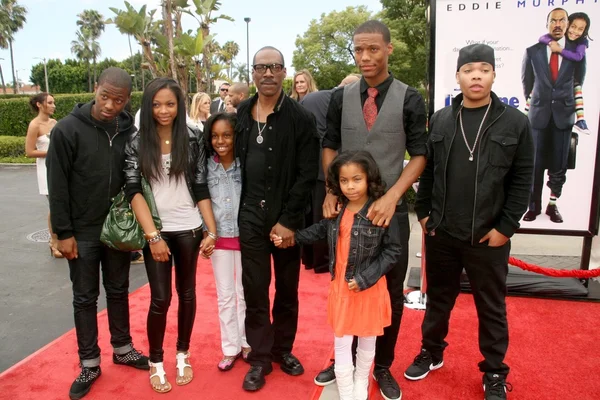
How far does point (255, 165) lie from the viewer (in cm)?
290

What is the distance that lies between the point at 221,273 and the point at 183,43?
12.4 m

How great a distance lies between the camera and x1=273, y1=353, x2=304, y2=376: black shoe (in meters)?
3.22

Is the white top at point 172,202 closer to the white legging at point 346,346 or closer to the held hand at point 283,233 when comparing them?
the held hand at point 283,233

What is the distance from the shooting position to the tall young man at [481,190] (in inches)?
106

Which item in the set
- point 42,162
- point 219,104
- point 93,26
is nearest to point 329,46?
point 219,104

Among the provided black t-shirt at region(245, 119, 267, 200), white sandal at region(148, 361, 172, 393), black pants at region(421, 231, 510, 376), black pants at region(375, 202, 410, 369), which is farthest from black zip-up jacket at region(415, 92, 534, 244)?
white sandal at region(148, 361, 172, 393)

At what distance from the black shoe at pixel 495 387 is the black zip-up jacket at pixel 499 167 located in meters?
A: 0.84

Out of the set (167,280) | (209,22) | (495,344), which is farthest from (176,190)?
(209,22)

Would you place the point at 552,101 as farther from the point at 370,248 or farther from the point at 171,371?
the point at 171,371

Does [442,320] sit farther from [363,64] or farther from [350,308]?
[363,64]

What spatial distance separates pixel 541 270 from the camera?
4312 millimetres

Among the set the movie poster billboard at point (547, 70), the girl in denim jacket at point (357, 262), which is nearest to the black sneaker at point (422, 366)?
the girl in denim jacket at point (357, 262)

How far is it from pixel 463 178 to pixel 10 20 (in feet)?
243

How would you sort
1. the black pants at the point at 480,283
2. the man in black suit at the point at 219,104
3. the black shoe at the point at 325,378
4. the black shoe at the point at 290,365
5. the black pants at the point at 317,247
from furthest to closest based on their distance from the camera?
1. the man in black suit at the point at 219,104
2. the black pants at the point at 317,247
3. the black shoe at the point at 290,365
4. the black shoe at the point at 325,378
5. the black pants at the point at 480,283
